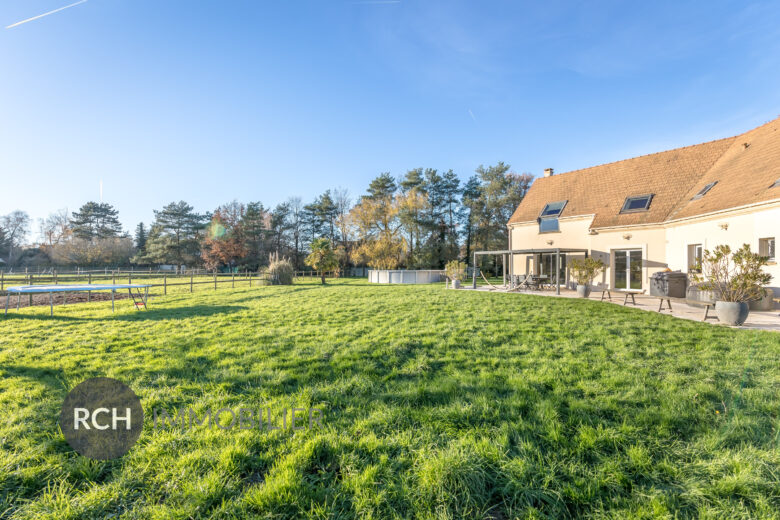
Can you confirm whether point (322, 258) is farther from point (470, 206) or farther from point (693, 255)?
point (693, 255)

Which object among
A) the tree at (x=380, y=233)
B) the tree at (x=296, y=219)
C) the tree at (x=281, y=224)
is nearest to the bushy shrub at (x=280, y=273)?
the tree at (x=380, y=233)

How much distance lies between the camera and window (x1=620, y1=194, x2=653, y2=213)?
14.2 meters

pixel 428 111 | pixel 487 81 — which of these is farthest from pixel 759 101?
pixel 428 111

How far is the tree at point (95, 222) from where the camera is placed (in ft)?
162

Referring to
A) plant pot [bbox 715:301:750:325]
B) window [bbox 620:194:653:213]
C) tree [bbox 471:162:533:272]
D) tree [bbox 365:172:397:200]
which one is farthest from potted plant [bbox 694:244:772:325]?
tree [bbox 365:172:397:200]

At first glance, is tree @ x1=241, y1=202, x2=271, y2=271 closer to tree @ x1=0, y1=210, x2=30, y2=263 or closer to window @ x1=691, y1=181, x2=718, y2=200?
tree @ x1=0, y1=210, x2=30, y2=263

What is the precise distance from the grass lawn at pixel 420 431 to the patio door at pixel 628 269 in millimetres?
8866

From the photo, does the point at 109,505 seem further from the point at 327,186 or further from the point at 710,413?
the point at 327,186

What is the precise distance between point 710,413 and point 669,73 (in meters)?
16.5

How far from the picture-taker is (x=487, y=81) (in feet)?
39.9

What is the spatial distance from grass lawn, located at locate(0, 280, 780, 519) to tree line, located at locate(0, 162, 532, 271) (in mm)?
26855

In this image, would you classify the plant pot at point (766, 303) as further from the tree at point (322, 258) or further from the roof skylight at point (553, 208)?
the tree at point (322, 258)

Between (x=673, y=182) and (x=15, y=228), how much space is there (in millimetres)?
79959

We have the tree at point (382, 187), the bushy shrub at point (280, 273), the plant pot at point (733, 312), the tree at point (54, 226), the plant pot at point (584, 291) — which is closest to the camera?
the plant pot at point (733, 312)
